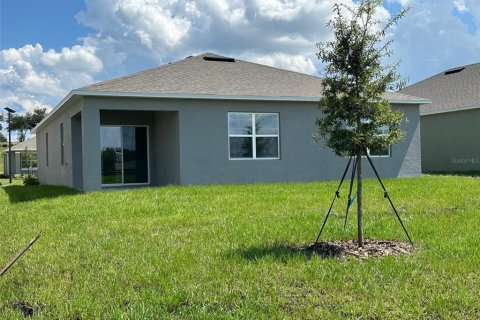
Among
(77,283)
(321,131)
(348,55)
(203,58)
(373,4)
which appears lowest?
(77,283)

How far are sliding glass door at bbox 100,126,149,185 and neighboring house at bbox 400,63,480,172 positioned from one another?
47.8ft

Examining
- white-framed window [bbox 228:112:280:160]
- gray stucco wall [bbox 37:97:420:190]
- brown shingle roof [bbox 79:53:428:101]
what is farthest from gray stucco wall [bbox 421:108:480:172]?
white-framed window [bbox 228:112:280:160]

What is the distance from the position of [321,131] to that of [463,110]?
19.2 metres

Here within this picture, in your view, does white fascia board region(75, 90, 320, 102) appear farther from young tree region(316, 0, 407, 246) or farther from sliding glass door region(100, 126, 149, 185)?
young tree region(316, 0, 407, 246)

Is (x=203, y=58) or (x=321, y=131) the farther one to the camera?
(x=203, y=58)

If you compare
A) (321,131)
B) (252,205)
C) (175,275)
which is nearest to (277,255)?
(175,275)

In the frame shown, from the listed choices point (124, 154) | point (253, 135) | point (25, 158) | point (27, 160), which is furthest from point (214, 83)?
point (25, 158)

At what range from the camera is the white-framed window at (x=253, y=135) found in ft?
A: 55.1

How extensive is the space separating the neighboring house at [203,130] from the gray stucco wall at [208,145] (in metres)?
0.03

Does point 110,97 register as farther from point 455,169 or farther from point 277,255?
point 455,169

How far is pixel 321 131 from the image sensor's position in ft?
22.2

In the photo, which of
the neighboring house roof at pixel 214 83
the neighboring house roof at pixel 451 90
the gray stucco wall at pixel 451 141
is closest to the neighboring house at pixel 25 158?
the neighboring house roof at pixel 214 83

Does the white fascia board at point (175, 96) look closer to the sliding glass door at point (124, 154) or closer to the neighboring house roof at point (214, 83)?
the neighboring house roof at point (214, 83)

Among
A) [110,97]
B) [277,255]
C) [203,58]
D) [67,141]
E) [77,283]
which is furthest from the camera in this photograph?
[203,58]
